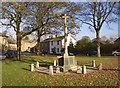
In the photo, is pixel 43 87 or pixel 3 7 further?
Answer: pixel 3 7

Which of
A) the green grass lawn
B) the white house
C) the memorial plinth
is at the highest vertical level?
the white house

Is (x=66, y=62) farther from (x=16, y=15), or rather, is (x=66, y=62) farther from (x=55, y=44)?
(x=55, y=44)

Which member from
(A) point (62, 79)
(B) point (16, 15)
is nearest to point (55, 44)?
(B) point (16, 15)

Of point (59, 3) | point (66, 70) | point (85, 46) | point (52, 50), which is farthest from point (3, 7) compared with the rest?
point (52, 50)

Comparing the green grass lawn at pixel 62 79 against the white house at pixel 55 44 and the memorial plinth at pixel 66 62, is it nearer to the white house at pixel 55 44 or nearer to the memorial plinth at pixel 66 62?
the memorial plinth at pixel 66 62

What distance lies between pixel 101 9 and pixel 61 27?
36.3 ft

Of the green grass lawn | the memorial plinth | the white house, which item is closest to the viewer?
the green grass lawn

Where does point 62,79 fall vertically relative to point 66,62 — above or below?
below

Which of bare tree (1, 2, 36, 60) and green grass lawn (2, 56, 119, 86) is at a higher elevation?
bare tree (1, 2, 36, 60)

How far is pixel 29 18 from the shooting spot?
2138 centimetres

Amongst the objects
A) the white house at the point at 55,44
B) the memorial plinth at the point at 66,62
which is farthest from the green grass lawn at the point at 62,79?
the white house at the point at 55,44

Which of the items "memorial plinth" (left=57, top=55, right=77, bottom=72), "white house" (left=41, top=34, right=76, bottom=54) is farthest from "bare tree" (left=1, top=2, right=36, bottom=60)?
"white house" (left=41, top=34, right=76, bottom=54)

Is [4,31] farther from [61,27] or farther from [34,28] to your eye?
[61,27]

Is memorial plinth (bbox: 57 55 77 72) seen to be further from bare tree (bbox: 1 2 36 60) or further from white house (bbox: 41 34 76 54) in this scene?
white house (bbox: 41 34 76 54)
